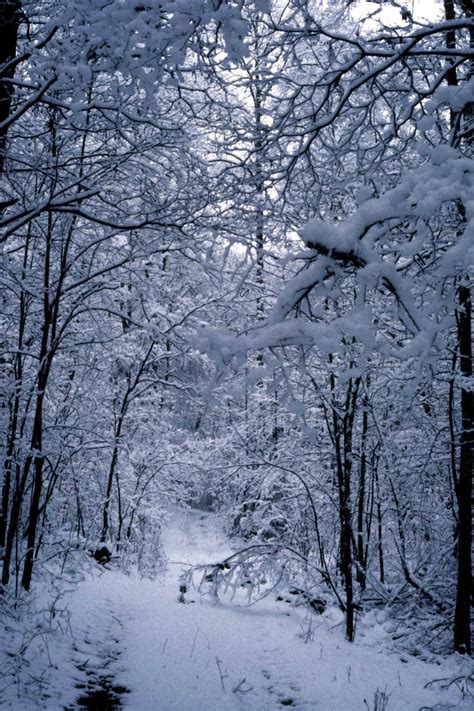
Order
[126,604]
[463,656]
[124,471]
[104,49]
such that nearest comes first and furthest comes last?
[104,49], [463,656], [126,604], [124,471]

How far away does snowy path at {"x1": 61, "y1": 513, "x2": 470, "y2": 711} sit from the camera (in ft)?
11.9

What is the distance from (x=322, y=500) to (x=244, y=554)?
242 cm

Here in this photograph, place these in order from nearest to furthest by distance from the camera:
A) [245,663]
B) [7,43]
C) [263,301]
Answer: [7,43]
[245,663]
[263,301]

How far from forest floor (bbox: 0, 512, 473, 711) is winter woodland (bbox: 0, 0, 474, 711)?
0.03 metres

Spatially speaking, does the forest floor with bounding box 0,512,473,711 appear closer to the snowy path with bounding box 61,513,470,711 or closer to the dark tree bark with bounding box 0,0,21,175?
the snowy path with bounding box 61,513,470,711

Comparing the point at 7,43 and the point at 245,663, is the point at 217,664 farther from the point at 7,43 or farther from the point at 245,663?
the point at 7,43

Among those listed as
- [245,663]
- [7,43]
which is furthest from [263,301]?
[245,663]

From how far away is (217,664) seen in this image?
4.26 m

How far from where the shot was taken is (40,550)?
6680 millimetres

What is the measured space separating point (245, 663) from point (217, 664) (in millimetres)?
304

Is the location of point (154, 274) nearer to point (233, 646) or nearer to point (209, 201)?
point (209, 201)

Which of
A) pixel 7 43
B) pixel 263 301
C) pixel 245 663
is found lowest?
pixel 245 663

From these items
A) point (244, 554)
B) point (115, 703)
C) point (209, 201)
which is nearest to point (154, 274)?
point (209, 201)

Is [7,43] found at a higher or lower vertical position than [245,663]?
higher
